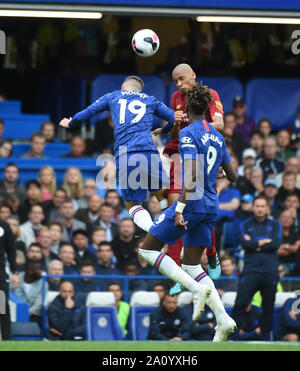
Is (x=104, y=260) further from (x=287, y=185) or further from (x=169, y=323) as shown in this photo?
(x=287, y=185)

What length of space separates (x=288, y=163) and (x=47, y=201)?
3.99 meters

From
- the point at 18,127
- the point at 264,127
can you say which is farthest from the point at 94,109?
the point at 18,127

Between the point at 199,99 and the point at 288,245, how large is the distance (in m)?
5.65

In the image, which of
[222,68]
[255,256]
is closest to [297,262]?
[255,256]

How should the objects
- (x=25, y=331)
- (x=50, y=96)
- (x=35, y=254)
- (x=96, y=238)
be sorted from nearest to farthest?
(x=25, y=331) < (x=35, y=254) < (x=96, y=238) < (x=50, y=96)

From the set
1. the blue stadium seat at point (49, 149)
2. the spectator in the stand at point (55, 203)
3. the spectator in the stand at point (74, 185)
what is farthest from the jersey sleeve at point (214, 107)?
the blue stadium seat at point (49, 149)

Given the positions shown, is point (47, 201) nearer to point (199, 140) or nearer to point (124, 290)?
point (124, 290)

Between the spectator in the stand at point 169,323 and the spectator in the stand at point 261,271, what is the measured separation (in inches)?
25.7

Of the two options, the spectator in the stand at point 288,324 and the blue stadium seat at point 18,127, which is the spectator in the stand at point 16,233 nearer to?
the blue stadium seat at point 18,127

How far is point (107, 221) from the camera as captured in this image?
15.4 meters

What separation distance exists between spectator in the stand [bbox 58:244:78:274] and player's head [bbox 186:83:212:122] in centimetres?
486

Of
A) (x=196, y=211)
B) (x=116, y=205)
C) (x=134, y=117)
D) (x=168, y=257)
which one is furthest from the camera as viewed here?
(x=116, y=205)

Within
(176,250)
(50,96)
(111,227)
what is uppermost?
(50,96)

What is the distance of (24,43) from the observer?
19484 mm
